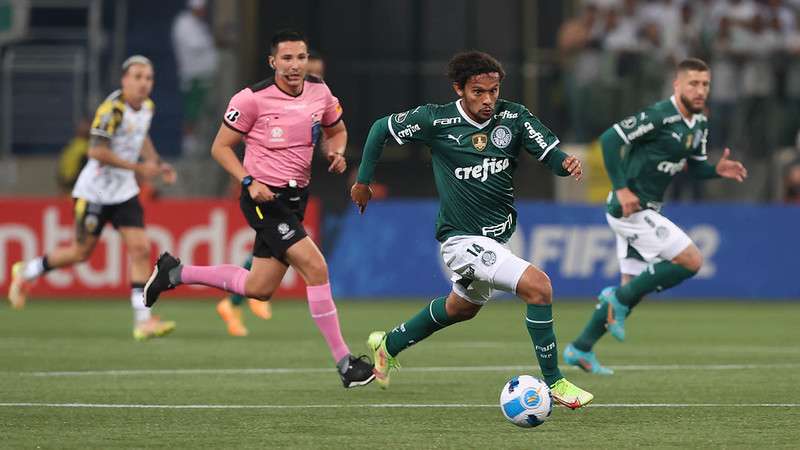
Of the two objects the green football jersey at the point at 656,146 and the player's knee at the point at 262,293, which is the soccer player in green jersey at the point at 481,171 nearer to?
the player's knee at the point at 262,293

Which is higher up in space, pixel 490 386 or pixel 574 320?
pixel 490 386

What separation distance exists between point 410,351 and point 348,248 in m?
7.15

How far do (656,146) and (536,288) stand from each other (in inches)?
153

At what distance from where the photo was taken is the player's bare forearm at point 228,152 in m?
10.8

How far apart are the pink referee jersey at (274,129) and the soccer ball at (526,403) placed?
2958 mm

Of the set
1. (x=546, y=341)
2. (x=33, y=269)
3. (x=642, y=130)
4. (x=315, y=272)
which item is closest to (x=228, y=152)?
(x=315, y=272)

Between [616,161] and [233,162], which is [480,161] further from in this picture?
[616,161]

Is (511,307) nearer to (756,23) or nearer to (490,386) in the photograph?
(756,23)

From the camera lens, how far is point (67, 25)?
76.8 ft

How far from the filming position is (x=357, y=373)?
10.3 metres

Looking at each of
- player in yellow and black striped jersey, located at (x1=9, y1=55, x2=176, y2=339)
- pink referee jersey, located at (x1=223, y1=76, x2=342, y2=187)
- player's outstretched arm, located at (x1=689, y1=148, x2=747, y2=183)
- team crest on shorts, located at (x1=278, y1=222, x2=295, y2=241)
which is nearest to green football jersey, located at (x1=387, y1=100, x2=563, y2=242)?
team crest on shorts, located at (x1=278, y1=222, x2=295, y2=241)

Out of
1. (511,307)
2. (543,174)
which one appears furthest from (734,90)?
(511,307)

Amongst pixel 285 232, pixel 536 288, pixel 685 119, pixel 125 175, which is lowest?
pixel 125 175

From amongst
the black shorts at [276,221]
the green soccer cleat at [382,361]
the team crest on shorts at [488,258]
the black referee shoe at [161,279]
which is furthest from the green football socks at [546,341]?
the black referee shoe at [161,279]
